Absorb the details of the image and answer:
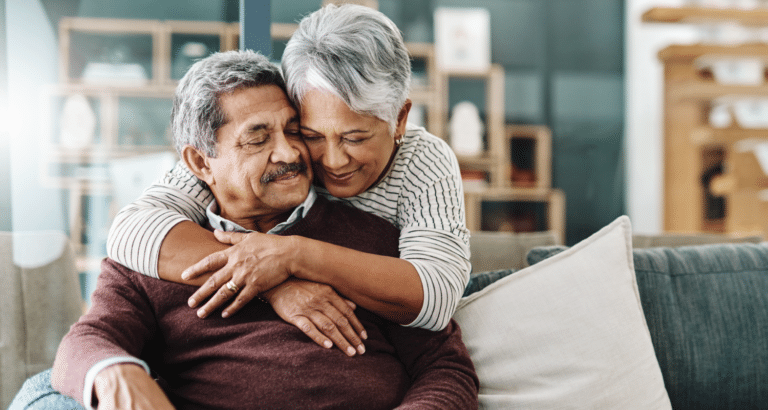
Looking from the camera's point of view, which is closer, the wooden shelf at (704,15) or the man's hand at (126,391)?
the man's hand at (126,391)

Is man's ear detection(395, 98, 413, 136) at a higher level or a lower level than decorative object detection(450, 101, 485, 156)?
lower

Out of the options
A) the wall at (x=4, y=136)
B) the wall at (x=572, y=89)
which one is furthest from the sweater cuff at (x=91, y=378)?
the wall at (x=572, y=89)

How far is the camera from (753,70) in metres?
4.54

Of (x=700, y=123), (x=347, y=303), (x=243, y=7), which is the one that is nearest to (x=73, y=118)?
(x=243, y=7)

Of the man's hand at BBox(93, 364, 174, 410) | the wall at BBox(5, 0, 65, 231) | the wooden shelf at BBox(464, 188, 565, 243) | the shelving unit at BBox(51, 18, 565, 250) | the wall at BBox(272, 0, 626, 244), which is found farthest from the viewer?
the wall at BBox(272, 0, 626, 244)

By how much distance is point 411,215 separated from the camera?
1.23 m

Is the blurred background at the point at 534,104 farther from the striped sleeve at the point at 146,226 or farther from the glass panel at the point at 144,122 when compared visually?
the striped sleeve at the point at 146,226

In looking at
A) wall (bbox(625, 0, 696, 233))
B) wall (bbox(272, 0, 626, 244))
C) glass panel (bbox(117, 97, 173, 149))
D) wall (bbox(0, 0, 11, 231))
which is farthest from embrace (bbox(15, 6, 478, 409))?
wall (bbox(625, 0, 696, 233))

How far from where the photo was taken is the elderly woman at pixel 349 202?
3.56 ft

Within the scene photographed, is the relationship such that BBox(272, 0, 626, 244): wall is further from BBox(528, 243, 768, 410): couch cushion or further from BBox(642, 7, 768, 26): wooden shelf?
BBox(528, 243, 768, 410): couch cushion

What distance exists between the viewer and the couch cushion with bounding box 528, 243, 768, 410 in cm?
137

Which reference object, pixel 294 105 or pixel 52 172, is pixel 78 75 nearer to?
pixel 52 172

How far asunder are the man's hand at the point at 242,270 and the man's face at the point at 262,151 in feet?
0.47

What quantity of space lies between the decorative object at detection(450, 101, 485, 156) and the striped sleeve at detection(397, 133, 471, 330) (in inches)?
122
